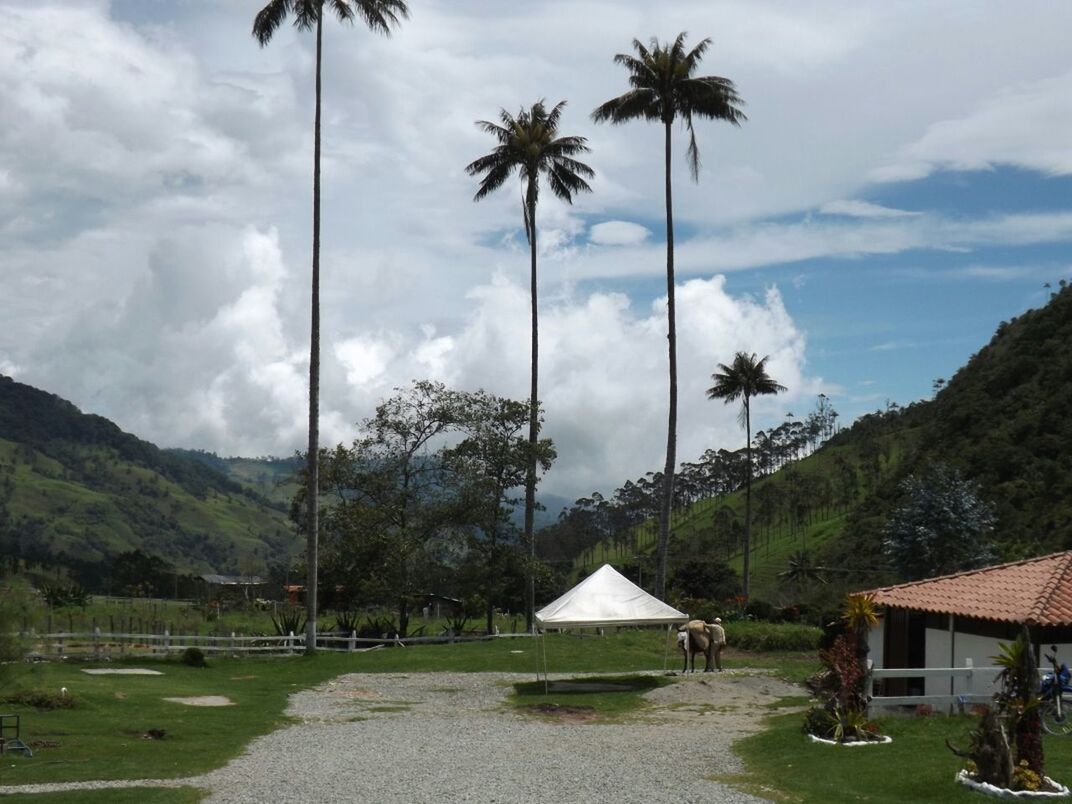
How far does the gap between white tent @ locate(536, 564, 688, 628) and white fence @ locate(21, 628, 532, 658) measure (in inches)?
455

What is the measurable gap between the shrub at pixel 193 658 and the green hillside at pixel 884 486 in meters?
36.1

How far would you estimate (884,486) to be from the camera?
9881cm

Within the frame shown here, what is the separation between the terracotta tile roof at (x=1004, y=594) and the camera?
2223cm

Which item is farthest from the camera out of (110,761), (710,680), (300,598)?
(300,598)

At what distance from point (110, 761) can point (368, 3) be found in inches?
1031

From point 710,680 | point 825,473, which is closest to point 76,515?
point 825,473

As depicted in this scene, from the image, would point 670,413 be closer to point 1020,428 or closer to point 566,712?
point 566,712

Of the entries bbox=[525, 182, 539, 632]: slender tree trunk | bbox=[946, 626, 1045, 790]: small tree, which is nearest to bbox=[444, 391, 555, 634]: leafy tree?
bbox=[525, 182, 539, 632]: slender tree trunk

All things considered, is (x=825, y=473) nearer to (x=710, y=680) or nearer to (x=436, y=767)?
(x=710, y=680)

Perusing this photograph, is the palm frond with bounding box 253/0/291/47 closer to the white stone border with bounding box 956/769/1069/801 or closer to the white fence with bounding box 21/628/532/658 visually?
the white fence with bounding box 21/628/532/658

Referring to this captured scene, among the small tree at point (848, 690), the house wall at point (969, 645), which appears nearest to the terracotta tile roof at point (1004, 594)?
the house wall at point (969, 645)

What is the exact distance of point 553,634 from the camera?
43.9 metres

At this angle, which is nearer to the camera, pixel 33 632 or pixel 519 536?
pixel 33 632

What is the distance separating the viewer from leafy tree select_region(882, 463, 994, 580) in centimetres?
4819
